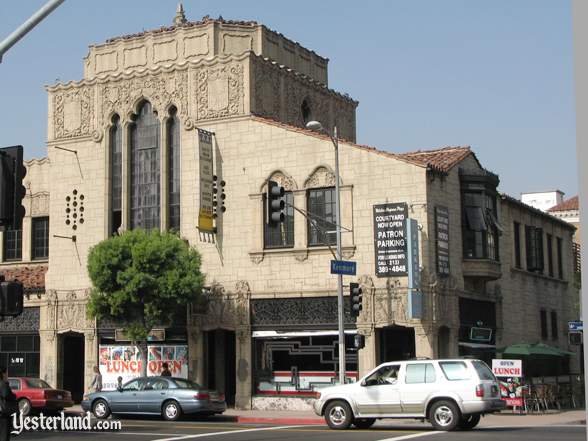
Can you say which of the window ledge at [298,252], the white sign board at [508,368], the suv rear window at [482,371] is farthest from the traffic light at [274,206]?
the white sign board at [508,368]

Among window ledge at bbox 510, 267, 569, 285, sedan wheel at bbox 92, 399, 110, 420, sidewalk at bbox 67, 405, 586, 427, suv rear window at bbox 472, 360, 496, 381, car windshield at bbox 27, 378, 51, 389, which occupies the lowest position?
sidewalk at bbox 67, 405, 586, 427

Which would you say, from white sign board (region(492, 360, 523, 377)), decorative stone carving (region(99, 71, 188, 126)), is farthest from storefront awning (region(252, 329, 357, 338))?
decorative stone carving (region(99, 71, 188, 126))

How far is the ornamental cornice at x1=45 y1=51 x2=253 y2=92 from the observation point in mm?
38031

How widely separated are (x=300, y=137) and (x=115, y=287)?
30.6 ft

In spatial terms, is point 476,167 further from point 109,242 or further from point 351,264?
point 109,242

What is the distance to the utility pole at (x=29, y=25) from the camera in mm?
9828

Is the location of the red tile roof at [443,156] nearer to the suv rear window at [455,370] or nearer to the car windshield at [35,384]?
the suv rear window at [455,370]

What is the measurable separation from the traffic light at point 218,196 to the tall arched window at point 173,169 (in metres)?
2.01

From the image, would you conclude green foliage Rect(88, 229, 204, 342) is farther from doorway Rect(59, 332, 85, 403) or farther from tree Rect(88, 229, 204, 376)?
doorway Rect(59, 332, 85, 403)

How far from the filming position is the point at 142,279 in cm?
3484

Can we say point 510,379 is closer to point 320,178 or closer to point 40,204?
point 320,178

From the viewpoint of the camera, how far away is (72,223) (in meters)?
40.7

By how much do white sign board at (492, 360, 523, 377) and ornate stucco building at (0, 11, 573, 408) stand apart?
2.39 meters

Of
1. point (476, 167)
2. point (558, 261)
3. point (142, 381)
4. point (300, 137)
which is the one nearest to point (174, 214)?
point (300, 137)
